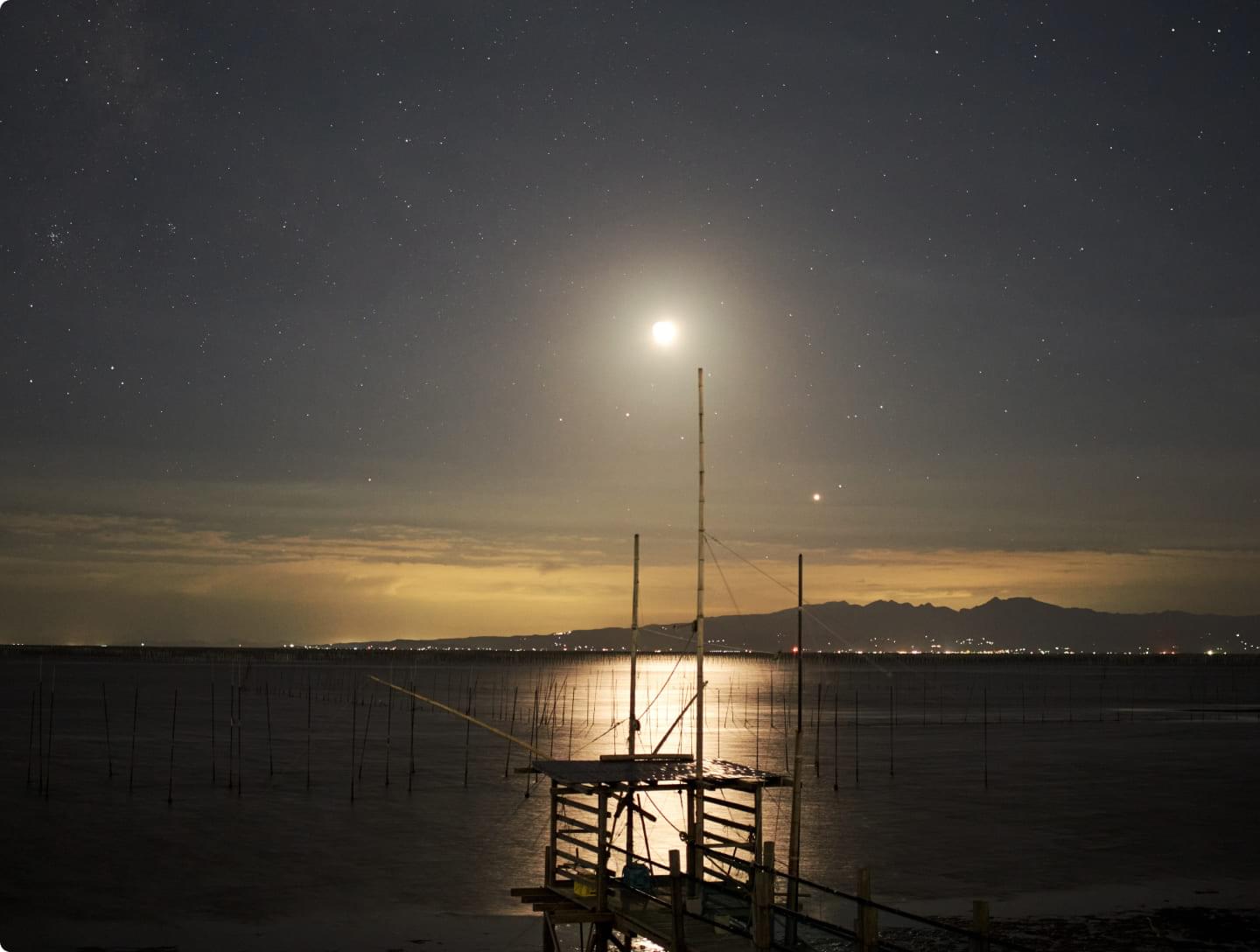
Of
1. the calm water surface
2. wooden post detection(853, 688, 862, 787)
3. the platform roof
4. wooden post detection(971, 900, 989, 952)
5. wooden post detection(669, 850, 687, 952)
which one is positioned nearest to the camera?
wooden post detection(971, 900, 989, 952)

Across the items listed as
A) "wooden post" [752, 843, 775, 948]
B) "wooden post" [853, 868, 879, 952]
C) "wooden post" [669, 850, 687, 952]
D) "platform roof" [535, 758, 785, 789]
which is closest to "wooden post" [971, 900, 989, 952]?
"wooden post" [853, 868, 879, 952]

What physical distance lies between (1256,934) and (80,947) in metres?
24.0

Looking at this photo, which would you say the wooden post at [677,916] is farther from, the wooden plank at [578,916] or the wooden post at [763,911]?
the wooden plank at [578,916]

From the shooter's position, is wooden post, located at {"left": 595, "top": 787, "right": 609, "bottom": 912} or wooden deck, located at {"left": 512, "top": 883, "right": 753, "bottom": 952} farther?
wooden post, located at {"left": 595, "top": 787, "right": 609, "bottom": 912}

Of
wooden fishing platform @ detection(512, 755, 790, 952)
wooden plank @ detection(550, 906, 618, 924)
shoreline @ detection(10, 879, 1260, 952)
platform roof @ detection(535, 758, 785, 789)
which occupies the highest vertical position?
platform roof @ detection(535, 758, 785, 789)

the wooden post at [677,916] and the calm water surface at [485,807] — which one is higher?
the wooden post at [677,916]

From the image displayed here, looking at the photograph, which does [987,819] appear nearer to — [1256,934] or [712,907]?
[1256,934]

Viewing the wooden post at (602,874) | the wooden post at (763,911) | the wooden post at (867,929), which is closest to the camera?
the wooden post at (867,929)

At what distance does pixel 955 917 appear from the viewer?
2745cm

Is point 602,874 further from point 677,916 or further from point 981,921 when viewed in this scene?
point 981,921

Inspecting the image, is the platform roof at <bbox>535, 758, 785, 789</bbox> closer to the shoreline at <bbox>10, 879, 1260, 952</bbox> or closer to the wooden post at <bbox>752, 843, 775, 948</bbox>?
the wooden post at <bbox>752, 843, 775, 948</bbox>

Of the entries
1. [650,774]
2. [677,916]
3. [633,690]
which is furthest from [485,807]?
[677,916]

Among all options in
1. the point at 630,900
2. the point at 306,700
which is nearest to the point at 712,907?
the point at 630,900

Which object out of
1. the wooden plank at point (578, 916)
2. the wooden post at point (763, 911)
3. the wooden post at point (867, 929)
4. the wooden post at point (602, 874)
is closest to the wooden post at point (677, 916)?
the wooden post at point (763, 911)
